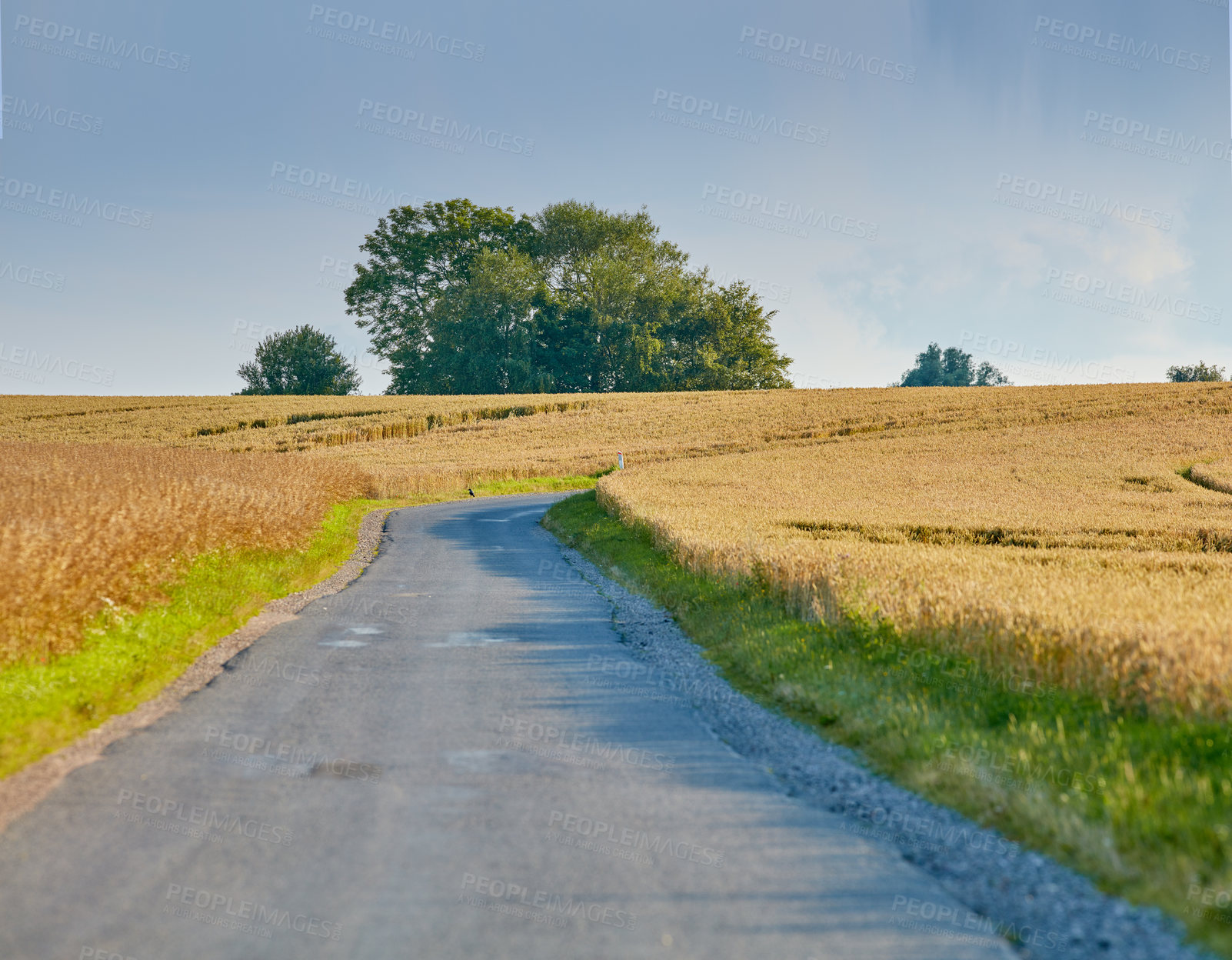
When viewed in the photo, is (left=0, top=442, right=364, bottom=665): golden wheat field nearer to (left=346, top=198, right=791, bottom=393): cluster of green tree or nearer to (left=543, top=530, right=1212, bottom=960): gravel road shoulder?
(left=543, top=530, right=1212, bottom=960): gravel road shoulder

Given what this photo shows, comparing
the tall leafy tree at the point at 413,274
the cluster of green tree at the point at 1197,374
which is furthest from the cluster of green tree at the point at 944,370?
the tall leafy tree at the point at 413,274

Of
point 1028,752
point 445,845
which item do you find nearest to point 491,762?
point 445,845

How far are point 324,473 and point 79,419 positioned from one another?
44.5 metres

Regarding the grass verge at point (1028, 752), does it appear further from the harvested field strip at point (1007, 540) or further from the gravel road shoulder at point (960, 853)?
the harvested field strip at point (1007, 540)

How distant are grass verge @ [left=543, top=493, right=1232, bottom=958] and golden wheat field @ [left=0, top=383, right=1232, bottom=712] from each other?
0.38 meters

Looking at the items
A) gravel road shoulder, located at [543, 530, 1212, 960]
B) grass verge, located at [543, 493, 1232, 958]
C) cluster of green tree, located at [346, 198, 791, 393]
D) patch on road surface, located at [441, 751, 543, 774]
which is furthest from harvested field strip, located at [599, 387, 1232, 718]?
cluster of green tree, located at [346, 198, 791, 393]

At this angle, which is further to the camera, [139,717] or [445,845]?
[139,717]

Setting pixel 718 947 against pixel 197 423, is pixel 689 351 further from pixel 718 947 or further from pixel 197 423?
pixel 718 947

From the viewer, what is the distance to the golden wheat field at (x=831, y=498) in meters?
8.75

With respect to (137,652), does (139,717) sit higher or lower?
lower

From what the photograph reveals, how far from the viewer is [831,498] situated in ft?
91.6

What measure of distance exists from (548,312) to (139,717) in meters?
85.4

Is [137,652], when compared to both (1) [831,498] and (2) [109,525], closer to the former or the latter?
(2) [109,525]

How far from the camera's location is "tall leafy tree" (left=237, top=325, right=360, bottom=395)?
4139 inches
